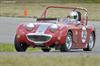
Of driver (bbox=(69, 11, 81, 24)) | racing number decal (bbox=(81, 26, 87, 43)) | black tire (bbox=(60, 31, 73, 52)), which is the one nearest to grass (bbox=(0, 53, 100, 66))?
black tire (bbox=(60, 31, 73, 52))

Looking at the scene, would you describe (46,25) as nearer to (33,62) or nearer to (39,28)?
(39,28)

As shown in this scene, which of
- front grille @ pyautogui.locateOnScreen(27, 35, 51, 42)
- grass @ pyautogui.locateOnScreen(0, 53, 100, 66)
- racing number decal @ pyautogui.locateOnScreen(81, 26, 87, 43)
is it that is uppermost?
grass @ pyautogui.locateOnScreen(0, 53, 100, 66)

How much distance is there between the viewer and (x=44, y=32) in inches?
673

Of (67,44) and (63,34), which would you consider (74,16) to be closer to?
(67,44)

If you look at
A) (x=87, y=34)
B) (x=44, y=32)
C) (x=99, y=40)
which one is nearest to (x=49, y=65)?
(x=44, y=32)

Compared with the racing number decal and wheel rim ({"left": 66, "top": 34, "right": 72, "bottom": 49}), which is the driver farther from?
wheel rim ({"left": 66, "top": 34, "right": 72, "bottom": 49})

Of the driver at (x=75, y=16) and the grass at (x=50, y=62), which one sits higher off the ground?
the grass at (x=50, y=62)

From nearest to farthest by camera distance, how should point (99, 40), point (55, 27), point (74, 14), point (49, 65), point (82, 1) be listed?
1. point (49, 65)
2. point (55, 27)
3. point (74, 14)
4. point (99, 40)
5. point (82, 1)

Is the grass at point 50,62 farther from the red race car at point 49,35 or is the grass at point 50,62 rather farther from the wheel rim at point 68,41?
the wheel rim at point 68,41

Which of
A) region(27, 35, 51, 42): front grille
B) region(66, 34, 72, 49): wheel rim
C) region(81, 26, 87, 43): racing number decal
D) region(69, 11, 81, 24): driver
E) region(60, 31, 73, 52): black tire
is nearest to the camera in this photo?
region(27, 35, 51, 42): front grille

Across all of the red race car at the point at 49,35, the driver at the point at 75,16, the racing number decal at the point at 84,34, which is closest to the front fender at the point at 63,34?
the red race car at the point at 49,35

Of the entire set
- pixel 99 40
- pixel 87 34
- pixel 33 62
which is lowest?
pixel 99 40

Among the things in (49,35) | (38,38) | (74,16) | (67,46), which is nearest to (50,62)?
(49,35)

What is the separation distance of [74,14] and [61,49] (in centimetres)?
214
